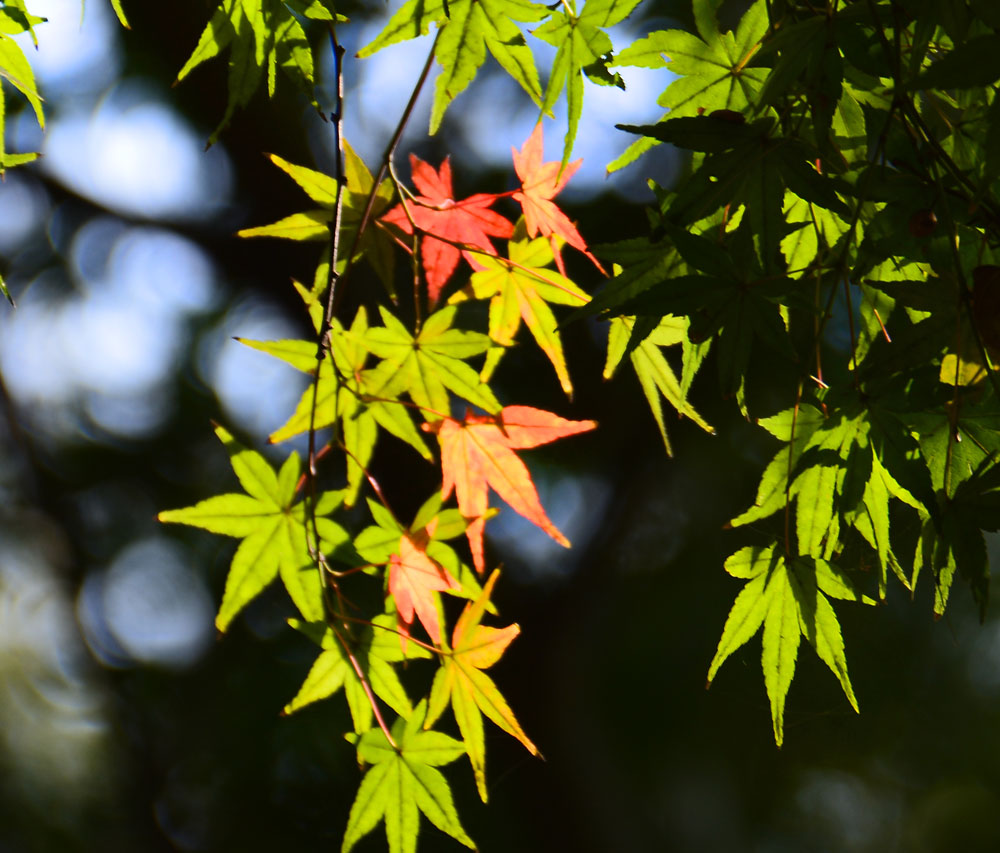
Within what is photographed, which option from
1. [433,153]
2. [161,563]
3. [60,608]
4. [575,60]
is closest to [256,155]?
[433,153]

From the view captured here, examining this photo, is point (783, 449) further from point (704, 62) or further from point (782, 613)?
point (704, 62)

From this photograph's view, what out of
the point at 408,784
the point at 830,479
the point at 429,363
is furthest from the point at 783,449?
the point at 408,784

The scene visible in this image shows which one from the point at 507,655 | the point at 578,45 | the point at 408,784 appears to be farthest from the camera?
the point at 507,655

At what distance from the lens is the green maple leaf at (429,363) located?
64cm

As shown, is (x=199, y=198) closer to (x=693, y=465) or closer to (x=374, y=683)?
(x=693, y=465)

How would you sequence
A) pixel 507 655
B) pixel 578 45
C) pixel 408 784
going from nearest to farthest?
pixel 578 45 < pixel 408 784 < pixel 507 655

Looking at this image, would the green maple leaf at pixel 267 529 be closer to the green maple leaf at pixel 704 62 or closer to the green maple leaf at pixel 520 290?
the green maple leaf at pixel 520 290

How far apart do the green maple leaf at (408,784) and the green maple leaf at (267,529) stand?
123mm

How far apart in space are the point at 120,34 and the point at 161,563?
1.72 meters

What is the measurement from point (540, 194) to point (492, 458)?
0.24 meters

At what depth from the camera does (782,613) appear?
558 mm

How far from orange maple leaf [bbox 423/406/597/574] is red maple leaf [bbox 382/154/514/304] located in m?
0.12

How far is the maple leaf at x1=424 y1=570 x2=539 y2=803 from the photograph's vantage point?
625 millimetres

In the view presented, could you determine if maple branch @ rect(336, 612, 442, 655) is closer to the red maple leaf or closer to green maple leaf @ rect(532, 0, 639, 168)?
the red maple leaf
